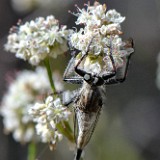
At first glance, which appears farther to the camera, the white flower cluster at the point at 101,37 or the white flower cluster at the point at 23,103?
the white flower cluster at the point at 23,103

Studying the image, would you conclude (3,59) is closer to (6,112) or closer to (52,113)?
(6,112)

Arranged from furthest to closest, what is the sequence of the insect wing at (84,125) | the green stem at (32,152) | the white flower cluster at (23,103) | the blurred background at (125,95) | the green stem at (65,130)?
the blurred background at (125,95), the white flower cluster at (23,103), the green stem at (32,152), the green stem at (65,130), the insect wing at (84,125)

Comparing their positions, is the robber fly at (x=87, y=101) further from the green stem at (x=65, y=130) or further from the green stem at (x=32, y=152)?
the green stem at (x=32, y=152)

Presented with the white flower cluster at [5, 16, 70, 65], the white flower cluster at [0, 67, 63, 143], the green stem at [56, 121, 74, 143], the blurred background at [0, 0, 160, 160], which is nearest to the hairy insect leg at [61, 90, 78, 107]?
the green stem at [56, 121, 74, 143]

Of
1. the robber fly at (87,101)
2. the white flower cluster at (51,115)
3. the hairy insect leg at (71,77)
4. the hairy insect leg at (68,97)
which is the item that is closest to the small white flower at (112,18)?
the robber fly at (87,101)

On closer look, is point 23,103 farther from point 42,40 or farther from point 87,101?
point 87,101

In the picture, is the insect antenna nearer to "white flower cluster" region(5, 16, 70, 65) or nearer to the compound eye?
the compound eye
